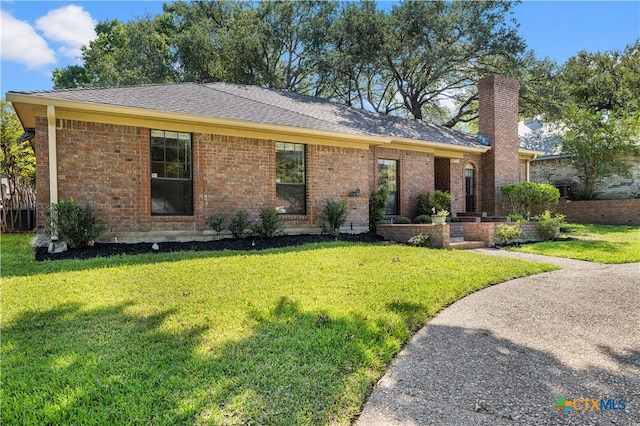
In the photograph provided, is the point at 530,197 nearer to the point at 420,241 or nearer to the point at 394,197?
the point at 394,197

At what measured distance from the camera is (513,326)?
4.02 m

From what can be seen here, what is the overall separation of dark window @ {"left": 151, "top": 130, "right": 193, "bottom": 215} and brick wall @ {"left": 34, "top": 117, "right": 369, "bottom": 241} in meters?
0.20

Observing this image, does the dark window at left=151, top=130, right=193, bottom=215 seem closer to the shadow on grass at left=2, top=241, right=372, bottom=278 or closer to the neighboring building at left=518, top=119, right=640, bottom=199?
the shadow on grass at left=2, top=241, right=372, bottom=278

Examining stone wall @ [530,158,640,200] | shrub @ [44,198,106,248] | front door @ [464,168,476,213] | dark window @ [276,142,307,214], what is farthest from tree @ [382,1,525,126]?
shrub @ [44,198,106,248]

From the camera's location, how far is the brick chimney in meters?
14.8

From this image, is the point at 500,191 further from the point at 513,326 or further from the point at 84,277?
the point at 84,277

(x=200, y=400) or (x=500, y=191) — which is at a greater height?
(x=500, y=191)

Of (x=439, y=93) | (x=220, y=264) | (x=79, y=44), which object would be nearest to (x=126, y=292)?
(x=220, y=264)

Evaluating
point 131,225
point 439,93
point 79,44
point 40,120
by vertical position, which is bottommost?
point 131,225

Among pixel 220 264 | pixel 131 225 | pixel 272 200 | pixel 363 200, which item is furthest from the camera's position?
pixel 363 200

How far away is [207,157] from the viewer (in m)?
9.34

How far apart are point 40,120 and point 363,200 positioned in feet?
28.0

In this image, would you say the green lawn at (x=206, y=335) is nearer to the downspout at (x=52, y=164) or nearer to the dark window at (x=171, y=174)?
the downspout at (x=52, y=164)

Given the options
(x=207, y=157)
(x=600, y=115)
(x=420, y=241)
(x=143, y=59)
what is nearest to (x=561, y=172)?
(x=600, y=115)
